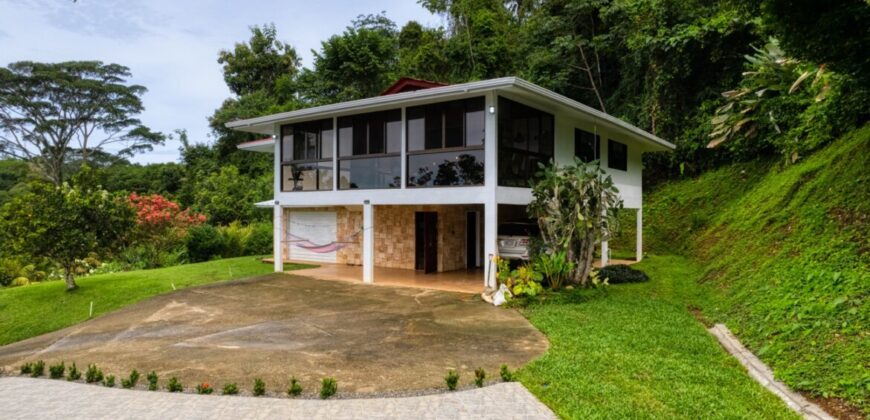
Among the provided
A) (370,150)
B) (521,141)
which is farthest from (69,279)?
(521,141)

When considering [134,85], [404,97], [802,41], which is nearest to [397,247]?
[404,97]

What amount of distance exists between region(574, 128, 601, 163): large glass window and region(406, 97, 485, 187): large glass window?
3785 mm

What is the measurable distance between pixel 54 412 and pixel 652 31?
1916 cm

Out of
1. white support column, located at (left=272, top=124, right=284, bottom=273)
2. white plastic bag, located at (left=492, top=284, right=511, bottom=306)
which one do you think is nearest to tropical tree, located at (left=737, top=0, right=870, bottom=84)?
white plastic bag, located at (left=492, top=284, right=511, bottom=306)

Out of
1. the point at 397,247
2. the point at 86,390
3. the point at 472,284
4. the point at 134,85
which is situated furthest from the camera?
the point at 134,85

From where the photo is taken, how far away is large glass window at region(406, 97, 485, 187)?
10.2 meters

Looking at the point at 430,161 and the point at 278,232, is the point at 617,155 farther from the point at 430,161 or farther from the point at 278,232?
the point at 278,232

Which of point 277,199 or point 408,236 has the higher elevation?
point 277,199

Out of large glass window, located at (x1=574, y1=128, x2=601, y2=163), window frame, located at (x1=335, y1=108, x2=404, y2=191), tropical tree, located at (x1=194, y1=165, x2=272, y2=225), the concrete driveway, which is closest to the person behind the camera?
the concrete driveway

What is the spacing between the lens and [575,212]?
372 inches

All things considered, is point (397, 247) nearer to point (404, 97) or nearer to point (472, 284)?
point (472, 284)

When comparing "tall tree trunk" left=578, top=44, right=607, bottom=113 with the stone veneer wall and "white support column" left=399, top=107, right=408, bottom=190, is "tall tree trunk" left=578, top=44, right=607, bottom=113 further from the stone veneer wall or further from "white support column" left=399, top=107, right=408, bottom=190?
"white support column" left=399, top=107, right=408, bottom=190

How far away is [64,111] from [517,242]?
34101mm

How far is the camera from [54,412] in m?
4.48
